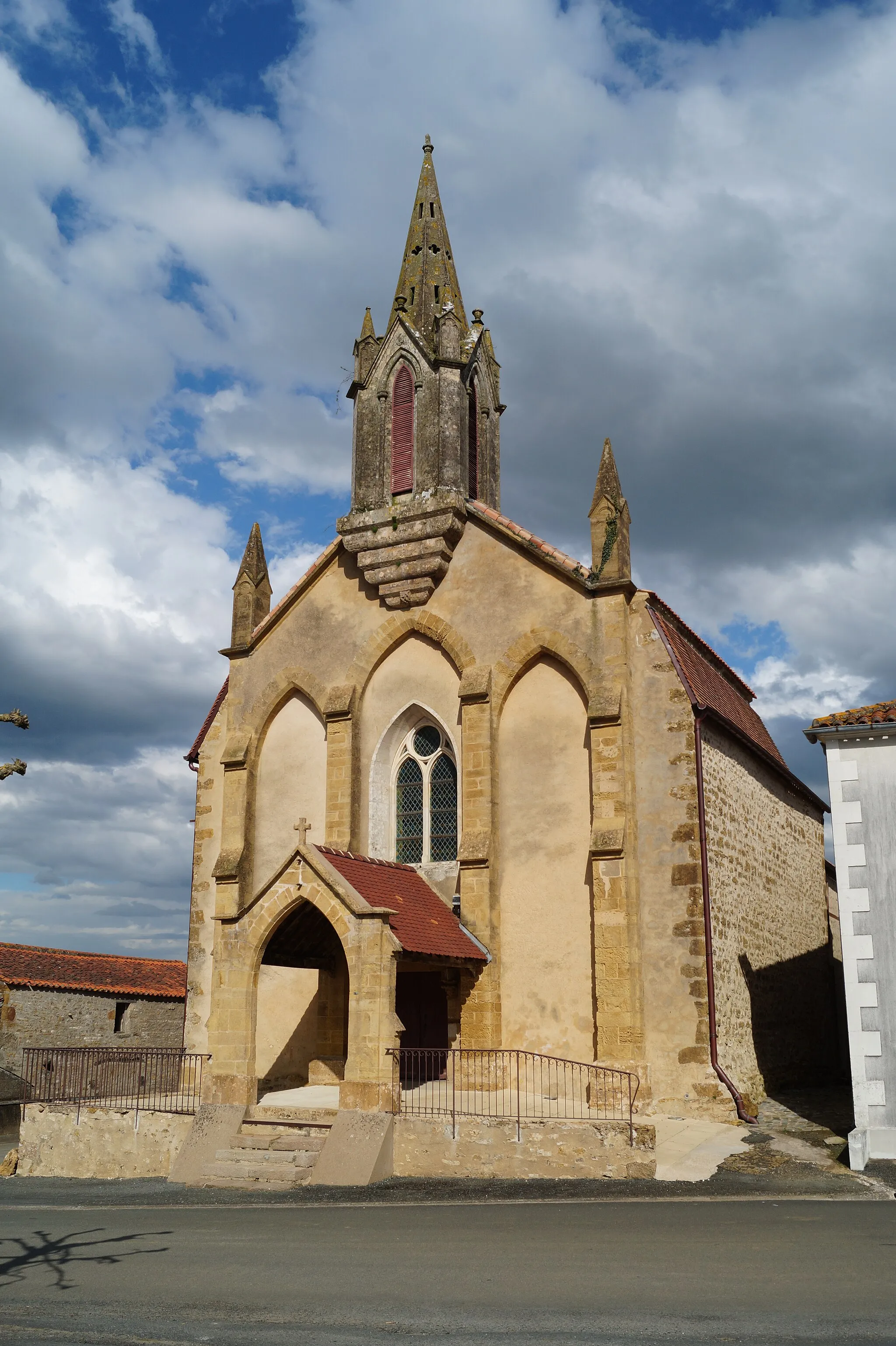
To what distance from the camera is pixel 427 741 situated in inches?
822

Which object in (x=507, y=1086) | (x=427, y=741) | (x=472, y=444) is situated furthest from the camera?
(x=472, y=444)

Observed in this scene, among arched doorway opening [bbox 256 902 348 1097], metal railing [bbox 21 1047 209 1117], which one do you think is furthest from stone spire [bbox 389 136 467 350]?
metal railing [bbox 21 1047 209 1117]

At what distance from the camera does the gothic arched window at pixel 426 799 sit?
20156 millimetres

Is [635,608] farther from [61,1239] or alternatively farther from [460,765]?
[61,1239]

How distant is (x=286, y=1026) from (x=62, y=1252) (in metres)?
10.1

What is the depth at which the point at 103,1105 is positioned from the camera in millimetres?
17234

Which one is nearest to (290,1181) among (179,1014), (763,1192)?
(763,1192)

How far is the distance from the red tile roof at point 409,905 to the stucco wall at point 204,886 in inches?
151

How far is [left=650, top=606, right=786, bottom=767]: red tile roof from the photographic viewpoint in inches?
725

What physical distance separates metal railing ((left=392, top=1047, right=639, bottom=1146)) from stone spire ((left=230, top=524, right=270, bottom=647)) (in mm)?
9174

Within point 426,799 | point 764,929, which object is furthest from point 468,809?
point 764,929

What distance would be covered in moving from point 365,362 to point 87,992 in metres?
17.8

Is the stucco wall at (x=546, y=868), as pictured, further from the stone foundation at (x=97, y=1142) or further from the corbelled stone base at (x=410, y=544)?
the stone foundation at (x=97, y=1142)

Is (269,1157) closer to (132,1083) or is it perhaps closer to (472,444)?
(132,1083)
